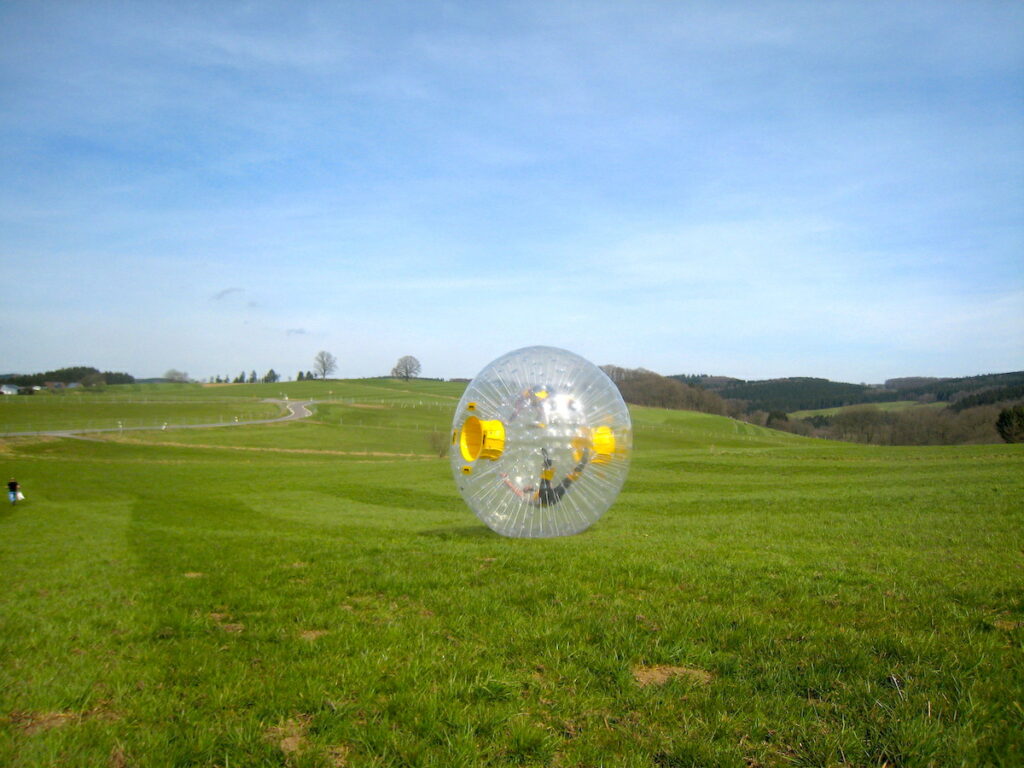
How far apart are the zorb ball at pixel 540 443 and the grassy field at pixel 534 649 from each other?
2.01 feet

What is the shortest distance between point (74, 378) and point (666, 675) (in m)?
148

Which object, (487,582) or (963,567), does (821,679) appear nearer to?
(487,582)

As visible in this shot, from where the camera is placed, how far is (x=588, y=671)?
4.53 metres

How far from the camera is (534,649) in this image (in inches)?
194

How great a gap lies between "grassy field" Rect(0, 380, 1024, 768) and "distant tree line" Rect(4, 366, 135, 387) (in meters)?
130

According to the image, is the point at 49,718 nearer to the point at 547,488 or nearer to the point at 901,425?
the point at 547,488

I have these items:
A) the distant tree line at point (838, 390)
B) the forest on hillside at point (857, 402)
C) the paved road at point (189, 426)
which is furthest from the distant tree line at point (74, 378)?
the distant tree line at point (838, 390)

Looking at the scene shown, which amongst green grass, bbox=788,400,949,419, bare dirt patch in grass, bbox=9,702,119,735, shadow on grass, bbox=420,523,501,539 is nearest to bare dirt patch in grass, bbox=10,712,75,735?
bare dirt patch in grass, bbox=9,702,119,735

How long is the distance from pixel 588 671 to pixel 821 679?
5.01 feet

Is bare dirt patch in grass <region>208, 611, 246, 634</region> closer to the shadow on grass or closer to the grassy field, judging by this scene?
the grassy field

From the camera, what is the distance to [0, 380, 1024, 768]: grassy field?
143 inches

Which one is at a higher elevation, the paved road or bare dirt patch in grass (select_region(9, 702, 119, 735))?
bare dirt patch in grass (select_region(9, 702, 119, 735))

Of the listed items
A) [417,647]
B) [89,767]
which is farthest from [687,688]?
[89,767]

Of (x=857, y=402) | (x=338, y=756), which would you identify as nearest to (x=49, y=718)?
(x=338, y=756)
